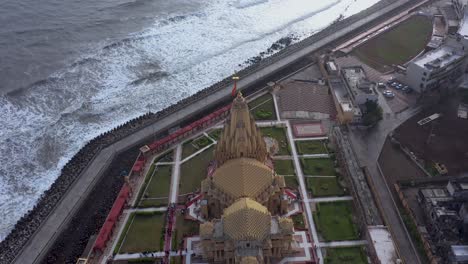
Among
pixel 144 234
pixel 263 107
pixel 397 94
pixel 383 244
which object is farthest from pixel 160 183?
pixel 397 94

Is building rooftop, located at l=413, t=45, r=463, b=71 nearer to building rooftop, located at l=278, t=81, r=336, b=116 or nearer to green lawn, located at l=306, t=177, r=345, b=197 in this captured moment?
building rooftop, located at l=278, t=81, r=336, b=116

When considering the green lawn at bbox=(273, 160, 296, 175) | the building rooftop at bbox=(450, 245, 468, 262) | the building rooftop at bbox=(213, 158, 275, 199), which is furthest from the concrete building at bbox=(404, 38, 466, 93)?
the building rooftop at bbox=(213, 158, 275, 199)

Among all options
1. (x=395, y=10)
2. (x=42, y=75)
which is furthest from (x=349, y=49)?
(x=42, y=75)

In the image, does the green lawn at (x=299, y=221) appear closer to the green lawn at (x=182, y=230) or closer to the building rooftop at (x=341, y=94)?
the green lawn at (x=182, y=230)

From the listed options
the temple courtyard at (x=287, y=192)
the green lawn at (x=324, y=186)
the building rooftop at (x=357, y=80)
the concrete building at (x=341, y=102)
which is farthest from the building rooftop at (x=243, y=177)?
the building rooftop at (x=357, y=80)

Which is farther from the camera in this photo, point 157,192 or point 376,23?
point 376,23

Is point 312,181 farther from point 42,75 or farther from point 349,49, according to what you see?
point 42,75

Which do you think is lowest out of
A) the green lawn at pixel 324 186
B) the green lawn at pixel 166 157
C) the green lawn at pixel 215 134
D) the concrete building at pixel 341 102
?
the green lawn at pixel 324 186
